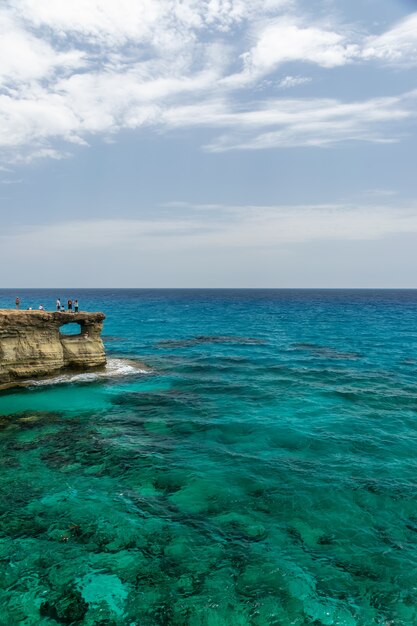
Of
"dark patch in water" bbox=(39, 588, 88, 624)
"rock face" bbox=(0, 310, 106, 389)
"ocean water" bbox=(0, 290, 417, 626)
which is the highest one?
"rock face" bbox=(0, 310, 106, 389)

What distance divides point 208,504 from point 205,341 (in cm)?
4241

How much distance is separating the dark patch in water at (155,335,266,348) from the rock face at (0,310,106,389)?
1704 cm

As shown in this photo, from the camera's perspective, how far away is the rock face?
107 feet

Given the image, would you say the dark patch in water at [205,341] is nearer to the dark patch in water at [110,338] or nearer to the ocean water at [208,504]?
the dark patch in water at [110,338]

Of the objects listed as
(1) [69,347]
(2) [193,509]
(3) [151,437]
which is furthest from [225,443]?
(1) [69,347]

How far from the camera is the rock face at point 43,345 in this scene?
107 ft

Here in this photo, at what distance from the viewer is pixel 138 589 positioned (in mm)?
12320

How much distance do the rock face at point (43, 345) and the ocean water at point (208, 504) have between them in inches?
74.4

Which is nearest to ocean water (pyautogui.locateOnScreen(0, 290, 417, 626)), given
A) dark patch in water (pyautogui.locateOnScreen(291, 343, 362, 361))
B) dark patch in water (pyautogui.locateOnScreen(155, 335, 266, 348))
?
dark patch in water (pyautogui.locateOnScreen(291, 343, 362, 361))

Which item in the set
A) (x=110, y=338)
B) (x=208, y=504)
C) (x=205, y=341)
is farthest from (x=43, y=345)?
(x=205, y=341)

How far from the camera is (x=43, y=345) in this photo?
3519 centimetres

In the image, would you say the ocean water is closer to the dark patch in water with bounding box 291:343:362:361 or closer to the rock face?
the rock face

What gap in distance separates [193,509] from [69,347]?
82.4ft


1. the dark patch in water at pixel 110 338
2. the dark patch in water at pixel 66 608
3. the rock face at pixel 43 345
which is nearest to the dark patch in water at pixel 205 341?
the dark patch in water at pixel 110 338
